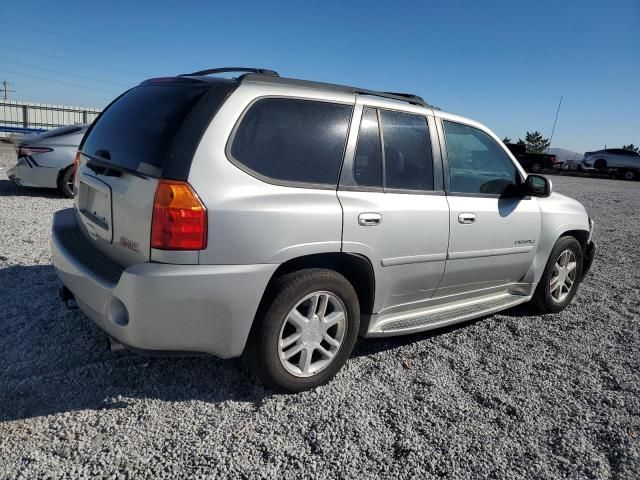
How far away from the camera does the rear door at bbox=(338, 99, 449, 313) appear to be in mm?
2990

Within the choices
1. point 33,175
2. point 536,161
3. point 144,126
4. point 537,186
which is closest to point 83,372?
point 144,126

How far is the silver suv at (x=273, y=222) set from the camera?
244 cm

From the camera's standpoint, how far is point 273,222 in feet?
8.46

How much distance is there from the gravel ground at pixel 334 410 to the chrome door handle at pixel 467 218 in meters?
0.99

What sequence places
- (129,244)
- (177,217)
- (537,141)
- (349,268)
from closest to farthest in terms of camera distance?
(177,217) → (129,244) → (349,268) → (537,141)

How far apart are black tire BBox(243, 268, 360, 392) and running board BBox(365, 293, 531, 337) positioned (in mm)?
351

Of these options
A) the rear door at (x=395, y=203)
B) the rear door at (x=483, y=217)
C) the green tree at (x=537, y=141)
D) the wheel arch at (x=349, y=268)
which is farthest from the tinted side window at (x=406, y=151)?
the green tree at (x=537, y=141)

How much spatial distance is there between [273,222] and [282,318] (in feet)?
1.80

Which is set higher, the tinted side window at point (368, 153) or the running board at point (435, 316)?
the tinted side window at point (368, 153)

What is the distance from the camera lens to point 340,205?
2.86 metres

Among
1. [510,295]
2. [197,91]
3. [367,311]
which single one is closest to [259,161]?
[197,91]

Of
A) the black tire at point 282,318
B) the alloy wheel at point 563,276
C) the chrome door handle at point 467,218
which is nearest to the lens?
the black tire at point 282,318

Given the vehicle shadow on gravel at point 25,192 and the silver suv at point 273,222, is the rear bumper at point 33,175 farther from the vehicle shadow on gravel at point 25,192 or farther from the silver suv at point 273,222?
the silver suv at point 273,222

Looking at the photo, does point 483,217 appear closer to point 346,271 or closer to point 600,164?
point 346,271
